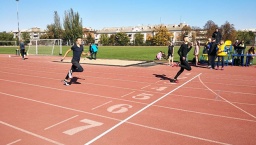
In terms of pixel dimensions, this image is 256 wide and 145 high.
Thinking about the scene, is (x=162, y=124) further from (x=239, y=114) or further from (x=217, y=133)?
(x=239, y=114)

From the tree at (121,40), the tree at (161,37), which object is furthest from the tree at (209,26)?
the tree at (121,40)

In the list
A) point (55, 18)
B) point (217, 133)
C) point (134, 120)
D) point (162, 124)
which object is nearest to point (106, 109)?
point (134, 120)

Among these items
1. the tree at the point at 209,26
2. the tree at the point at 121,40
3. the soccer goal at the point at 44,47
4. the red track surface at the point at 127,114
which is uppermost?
the tree at the point at 209,26

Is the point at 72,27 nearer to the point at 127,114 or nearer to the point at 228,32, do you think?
the point at 228,32

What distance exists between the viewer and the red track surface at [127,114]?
14.5 ft

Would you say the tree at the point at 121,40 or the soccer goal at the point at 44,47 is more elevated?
the tree at the point at 121,40

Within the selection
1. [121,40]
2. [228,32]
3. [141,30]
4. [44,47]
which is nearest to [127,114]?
[44,47]

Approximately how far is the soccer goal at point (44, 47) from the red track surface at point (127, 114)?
72.3 feet

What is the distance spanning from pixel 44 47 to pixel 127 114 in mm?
28350

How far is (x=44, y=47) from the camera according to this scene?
3111 cm

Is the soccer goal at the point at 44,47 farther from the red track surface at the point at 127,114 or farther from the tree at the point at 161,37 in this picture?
Result: the tree at the point at 161,37

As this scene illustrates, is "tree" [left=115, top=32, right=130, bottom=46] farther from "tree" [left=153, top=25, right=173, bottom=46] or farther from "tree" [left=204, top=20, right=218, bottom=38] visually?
"tree" [left=204, top=20, right=218, bottom=38]

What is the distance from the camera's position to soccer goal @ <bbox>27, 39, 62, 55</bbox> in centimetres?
3033

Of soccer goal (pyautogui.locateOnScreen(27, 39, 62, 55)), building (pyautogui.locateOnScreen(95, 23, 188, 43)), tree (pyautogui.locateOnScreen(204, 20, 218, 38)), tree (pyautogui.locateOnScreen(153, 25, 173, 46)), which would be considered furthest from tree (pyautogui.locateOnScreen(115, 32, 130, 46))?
soccer goal (pyautogui.locateOnScreen(27, 39, 62, 55))
